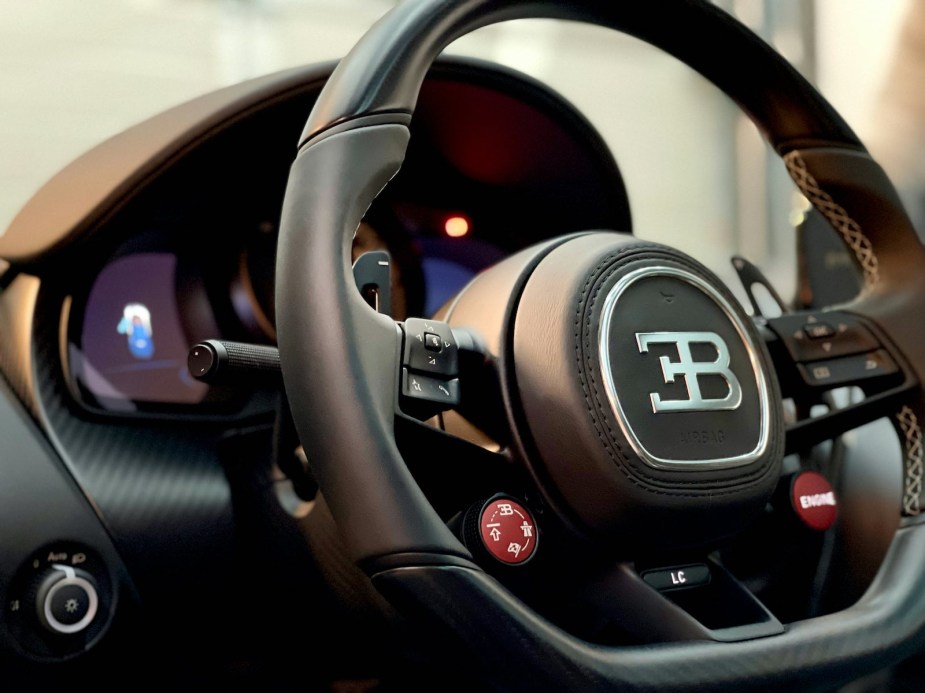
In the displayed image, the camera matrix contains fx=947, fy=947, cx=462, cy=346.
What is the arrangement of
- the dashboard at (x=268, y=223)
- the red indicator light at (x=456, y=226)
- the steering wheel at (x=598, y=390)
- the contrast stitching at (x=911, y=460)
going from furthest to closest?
the red indicator light at (x=456, y=226) → the dashboard at (x=268, y=223) → the contrast stitching at (x=911, y=460) → the steering wheel at (x=598, y=390)

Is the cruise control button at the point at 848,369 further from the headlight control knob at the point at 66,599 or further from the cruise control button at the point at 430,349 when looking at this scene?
the headlight control knob at the point at 66,599

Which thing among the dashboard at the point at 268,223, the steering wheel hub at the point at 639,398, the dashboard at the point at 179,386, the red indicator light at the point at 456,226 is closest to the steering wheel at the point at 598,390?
the steering wheel hub at the point at 639,398

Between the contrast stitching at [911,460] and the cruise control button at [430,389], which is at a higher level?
the cruise control button at [430,389]

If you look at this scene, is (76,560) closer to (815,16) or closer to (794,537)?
(794,537)

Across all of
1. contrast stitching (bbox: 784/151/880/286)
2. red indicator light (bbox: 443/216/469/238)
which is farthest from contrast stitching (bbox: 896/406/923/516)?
red indicator light (bbox: 443/216/469/238)

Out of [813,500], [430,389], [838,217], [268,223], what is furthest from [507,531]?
[268,223]

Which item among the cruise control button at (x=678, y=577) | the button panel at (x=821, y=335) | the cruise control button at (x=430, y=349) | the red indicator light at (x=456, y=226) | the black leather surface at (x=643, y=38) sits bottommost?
the cruise control button at (x=678, y=577)

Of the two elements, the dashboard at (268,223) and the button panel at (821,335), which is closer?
the button panel at (821,335)

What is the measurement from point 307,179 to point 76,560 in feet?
1.13

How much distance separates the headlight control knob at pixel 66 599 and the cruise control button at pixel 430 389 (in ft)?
1.04

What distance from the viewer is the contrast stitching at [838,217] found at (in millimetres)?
697

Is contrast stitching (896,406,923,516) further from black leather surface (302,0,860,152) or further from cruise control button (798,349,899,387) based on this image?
black leather surface (302,0,860,152)

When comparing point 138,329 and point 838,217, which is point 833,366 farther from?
→ point 138,329

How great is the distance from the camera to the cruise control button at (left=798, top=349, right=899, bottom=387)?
2.22ft
